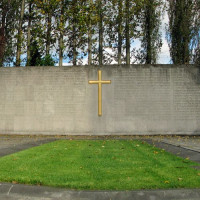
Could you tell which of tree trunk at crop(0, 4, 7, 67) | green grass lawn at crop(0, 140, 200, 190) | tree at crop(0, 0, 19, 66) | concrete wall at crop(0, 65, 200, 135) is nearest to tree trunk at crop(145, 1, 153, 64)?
concrete wall at crop(0, 65, 200, 135)

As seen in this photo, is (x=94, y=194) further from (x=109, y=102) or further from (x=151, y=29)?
(x=151, y=29)

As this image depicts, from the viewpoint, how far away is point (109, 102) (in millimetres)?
15094

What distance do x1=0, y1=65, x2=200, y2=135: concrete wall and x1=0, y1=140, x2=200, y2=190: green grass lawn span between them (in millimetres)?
7298

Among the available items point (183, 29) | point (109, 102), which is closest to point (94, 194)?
point (109, 102)

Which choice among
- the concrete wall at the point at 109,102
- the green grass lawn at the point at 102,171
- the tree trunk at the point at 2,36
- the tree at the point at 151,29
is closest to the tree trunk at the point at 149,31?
the tree at the point at 151,29

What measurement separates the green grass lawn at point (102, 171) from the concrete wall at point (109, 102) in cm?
730

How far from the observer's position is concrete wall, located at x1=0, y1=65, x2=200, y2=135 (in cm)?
1495

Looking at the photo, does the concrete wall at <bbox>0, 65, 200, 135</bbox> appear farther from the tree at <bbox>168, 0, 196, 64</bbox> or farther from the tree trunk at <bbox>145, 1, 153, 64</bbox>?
the tree trunk at <bbox>145, 1, 153, 64</bbox>

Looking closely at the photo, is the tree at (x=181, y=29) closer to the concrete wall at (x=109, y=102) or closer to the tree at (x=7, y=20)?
the concrete wall at (x=109, y=102)

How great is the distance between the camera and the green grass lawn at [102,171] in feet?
15.6

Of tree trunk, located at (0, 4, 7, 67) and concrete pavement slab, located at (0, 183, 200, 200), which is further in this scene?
tree trunk, located at (0, 4, 7, 67)

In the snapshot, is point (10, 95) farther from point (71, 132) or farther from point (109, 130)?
point (109, 130)

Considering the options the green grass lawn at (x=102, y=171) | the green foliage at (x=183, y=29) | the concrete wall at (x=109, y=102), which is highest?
the green foliage at (x=183, y=29)

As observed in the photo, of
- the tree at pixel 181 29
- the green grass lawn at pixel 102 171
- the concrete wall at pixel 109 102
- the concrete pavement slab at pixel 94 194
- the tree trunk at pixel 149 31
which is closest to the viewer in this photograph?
the concrete pavement slab at pixel 94 194
